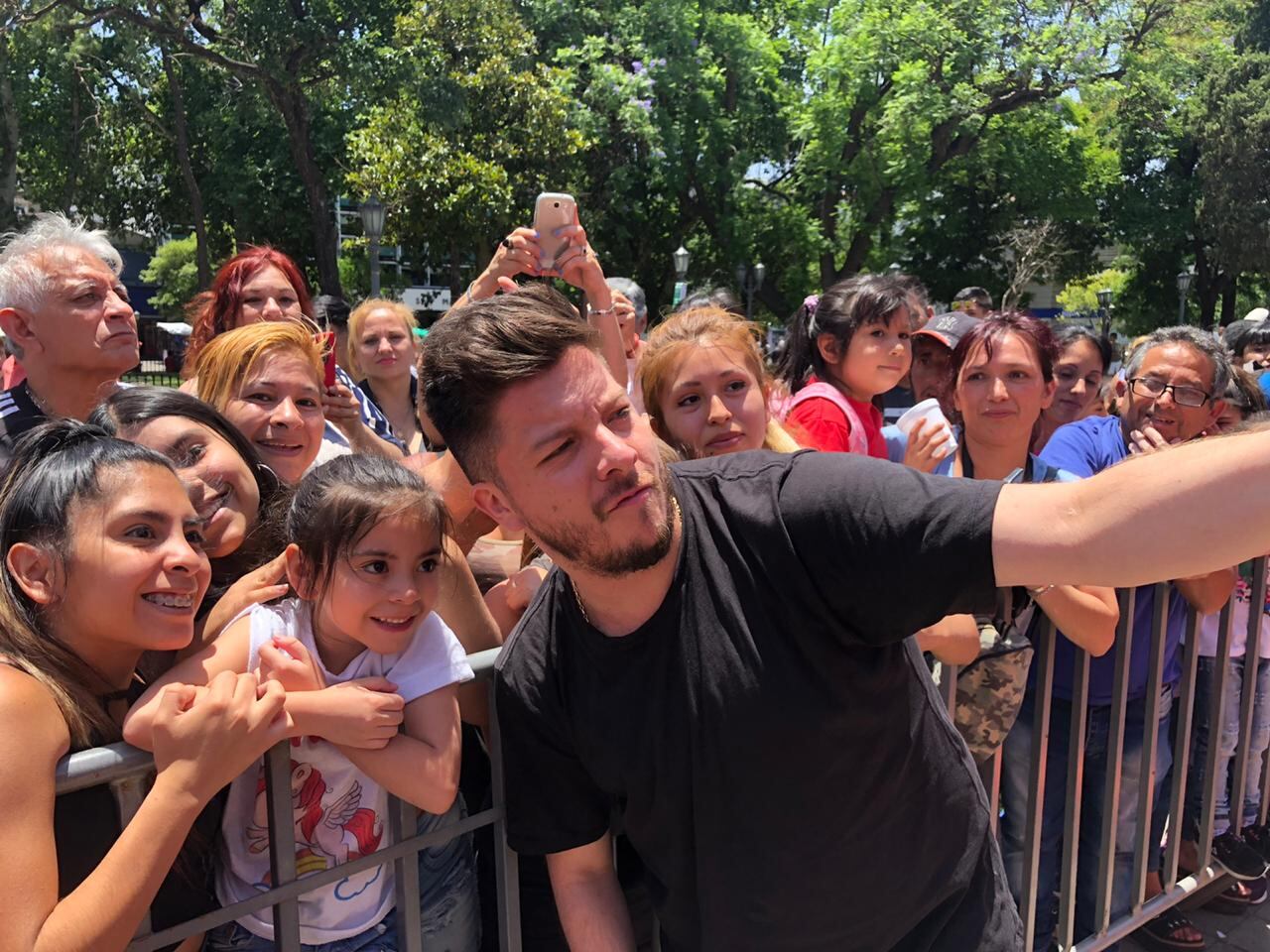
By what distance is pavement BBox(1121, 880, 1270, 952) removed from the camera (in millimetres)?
3234

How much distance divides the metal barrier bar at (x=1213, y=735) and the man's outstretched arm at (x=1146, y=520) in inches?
81.4

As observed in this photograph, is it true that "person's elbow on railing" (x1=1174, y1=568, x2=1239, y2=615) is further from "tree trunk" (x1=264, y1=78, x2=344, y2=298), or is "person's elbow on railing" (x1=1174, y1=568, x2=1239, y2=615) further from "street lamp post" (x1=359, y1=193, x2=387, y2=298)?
"tree trunk" (x1=264, y1=78, x2=344, y2=298)

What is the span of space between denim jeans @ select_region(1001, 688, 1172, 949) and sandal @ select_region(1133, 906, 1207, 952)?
215 mm

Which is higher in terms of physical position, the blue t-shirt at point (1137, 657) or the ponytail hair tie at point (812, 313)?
the ponytail hair tie at point (812, 313)

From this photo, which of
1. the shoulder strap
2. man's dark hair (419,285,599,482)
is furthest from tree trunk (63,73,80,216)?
man's dark hair (419,285,599,482)

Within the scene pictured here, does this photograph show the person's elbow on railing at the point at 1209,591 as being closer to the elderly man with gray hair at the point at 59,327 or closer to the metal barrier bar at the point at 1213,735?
the metal barrier bar at the point at 1213,735

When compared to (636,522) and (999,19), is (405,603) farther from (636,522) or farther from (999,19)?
→ (999,19)

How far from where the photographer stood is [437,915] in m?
1.86

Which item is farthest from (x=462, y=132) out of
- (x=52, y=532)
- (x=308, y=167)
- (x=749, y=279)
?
(x=52, y=532)

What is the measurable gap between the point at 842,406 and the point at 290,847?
242cm

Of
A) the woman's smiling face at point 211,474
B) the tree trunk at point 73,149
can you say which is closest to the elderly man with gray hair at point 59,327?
the woman's smiling face at point 211,474

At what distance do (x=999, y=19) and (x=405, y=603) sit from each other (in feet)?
75.8

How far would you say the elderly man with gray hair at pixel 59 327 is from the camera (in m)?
3.09

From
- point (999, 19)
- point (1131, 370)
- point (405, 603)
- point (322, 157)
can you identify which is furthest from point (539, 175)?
point (405, 603)
